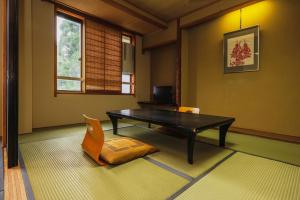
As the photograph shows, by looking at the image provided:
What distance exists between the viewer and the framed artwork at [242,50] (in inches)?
119

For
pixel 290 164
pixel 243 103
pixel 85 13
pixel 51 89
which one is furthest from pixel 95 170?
pixel 85 13

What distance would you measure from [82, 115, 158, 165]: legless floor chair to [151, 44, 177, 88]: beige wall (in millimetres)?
3046

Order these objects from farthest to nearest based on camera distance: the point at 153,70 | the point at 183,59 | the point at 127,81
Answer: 1. the point at 153,70
2. the point at 127,81
3. the point at 183,59

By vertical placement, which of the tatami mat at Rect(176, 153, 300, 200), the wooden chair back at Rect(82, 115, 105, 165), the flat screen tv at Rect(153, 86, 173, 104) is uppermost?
the flat screen tv at Rect(153, 86, 173, 104)

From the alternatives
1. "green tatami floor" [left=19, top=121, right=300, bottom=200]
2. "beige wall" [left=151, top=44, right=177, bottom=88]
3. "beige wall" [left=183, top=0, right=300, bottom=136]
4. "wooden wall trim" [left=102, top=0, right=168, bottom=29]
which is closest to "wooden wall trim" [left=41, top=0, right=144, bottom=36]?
"wooden wall trim" [left=102, top=0, right=168, bottom=29]

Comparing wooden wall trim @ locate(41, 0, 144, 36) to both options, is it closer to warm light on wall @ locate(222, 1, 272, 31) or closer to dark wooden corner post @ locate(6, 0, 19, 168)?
dark wooden corner post @ locate(6, 0, 19, 168)

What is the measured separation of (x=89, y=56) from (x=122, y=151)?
2.98m

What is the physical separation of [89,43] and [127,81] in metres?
1.59

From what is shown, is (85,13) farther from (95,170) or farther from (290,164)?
(290,164)

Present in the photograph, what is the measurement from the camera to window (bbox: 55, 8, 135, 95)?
360 centimetres

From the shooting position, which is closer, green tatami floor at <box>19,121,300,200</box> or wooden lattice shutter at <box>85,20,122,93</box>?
green tatami floor at <box>19,121,300,200</box>

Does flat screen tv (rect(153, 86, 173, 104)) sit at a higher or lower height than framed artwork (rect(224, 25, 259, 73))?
lower

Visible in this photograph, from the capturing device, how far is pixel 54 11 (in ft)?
10.9

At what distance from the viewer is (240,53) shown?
3230 mm
